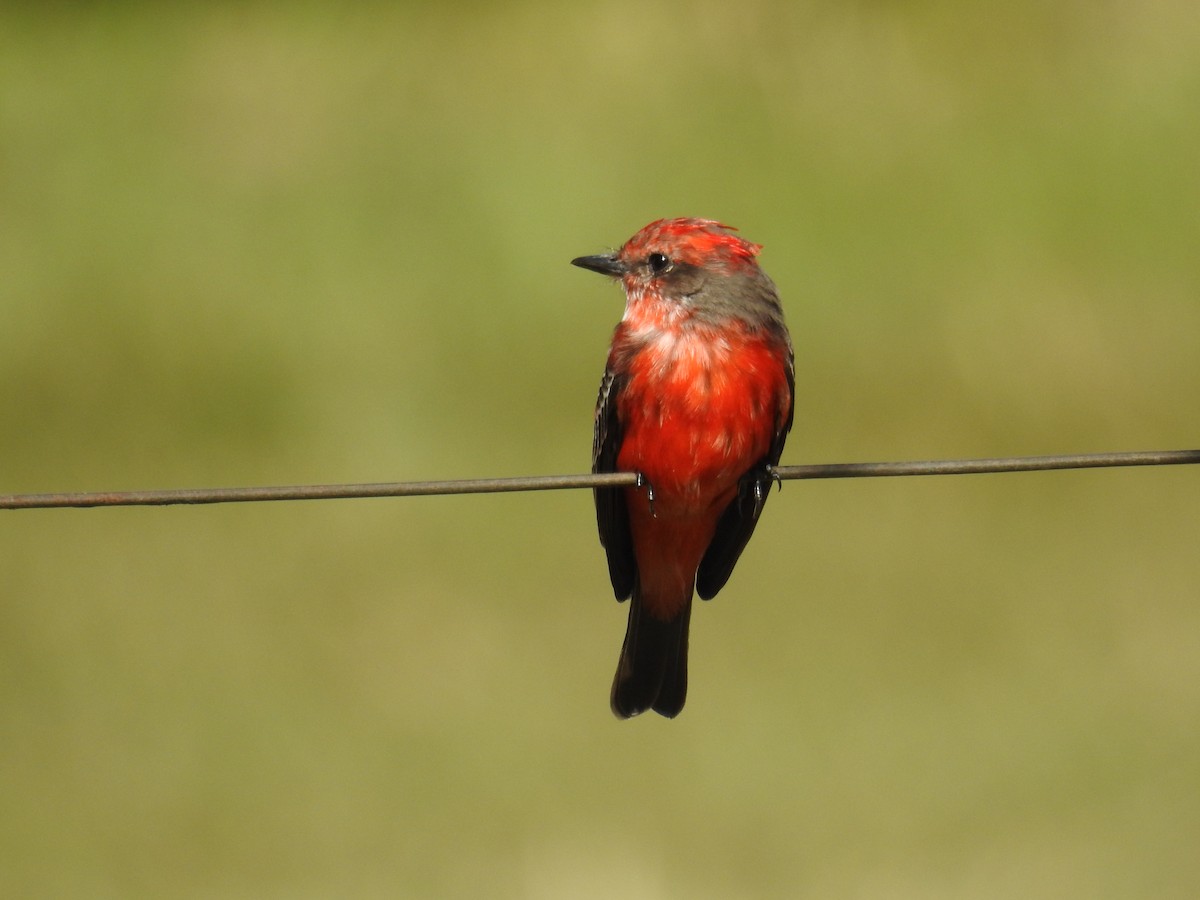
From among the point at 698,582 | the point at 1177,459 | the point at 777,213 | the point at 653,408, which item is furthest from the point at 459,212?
the point at 1177,459

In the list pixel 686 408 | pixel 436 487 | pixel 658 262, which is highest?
pixel 658 262

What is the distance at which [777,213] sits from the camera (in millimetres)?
8109

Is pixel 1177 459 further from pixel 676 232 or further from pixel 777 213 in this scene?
pixel 777 213

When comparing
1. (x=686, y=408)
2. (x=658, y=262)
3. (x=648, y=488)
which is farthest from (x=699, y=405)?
(x=658, y=262)

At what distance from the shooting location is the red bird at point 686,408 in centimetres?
427

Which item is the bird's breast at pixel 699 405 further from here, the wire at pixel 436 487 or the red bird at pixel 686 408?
the wire at pixel 436 487

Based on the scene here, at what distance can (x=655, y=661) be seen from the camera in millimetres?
5078

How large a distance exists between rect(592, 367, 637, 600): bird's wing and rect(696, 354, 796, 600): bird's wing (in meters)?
0.24

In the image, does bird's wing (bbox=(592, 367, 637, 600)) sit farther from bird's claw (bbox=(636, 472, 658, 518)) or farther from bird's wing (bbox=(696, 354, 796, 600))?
bird's wing (bbox=(696, 354, 796, 600))

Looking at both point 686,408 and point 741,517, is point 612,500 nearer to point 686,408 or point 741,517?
point 741,517

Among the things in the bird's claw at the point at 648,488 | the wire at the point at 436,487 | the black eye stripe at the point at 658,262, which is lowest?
the wire at the point at 436,487

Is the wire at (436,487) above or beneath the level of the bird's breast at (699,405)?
beneath

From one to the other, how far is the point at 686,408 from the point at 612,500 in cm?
64

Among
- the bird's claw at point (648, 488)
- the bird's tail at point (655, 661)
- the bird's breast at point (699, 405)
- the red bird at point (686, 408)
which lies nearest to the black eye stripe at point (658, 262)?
the red bird at point (686, 408)
